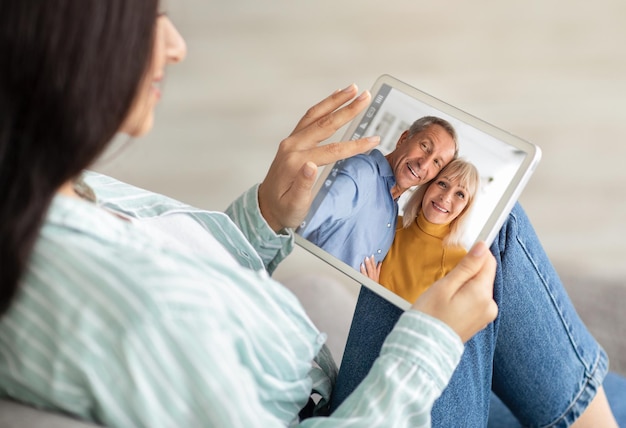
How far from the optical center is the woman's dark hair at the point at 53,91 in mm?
551

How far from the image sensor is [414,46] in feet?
7.64

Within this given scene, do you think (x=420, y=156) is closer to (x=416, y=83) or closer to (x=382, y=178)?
(x=382, y=178)

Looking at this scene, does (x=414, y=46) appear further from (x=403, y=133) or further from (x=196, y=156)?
(x=403, y=133)

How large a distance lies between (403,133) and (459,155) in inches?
3.2

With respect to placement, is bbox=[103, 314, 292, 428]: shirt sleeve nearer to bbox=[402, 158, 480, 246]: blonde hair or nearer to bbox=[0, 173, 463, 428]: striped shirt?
bbox=[0, 173, 463, 428]: striped shirt

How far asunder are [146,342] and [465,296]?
32 centimetres

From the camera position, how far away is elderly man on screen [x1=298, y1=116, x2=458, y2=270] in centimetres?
92

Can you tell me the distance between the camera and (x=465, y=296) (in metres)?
0.77

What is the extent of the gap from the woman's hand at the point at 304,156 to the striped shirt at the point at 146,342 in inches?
9.7

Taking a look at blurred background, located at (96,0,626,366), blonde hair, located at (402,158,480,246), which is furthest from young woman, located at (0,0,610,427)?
blurred background, located at (96,0,626,366)

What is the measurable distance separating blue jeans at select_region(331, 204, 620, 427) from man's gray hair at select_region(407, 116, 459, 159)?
11cm

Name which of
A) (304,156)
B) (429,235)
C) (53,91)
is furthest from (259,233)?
(53,91)

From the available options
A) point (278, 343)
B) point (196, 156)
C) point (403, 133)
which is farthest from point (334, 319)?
point (196, 156)

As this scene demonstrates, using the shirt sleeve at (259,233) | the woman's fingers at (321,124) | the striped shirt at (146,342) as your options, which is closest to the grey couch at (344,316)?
the striped shirt at (146,342)
